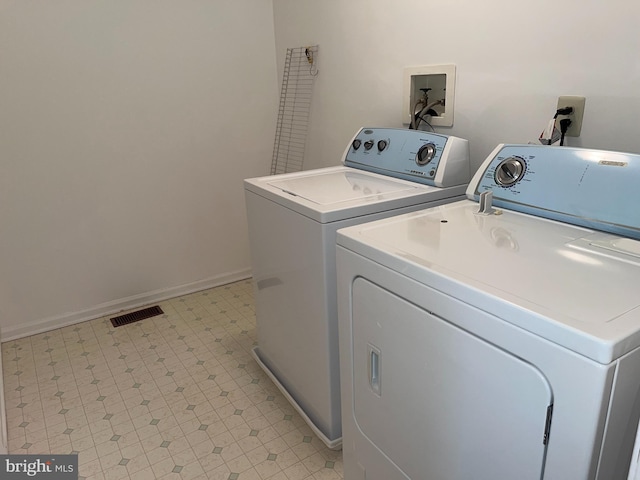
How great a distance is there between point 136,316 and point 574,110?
97.8 inches

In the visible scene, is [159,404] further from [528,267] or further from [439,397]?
[528,267]

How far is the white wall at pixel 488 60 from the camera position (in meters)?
1.35

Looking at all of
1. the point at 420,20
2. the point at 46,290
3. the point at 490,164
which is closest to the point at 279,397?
the point at 490,164

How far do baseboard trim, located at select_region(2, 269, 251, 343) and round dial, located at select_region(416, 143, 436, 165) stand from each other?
6.04 feet

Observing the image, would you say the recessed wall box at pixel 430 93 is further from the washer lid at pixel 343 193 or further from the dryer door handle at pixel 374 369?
the dryer door handle at pixel 374 369

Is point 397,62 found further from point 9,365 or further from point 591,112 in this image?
point 9,365

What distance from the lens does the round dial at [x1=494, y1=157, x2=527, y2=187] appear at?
137 cm

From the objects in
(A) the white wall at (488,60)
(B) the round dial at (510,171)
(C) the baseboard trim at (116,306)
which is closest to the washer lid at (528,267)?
(B) the round dial at (510,171)

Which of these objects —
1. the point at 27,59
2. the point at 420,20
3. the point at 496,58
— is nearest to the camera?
the point at 496,58

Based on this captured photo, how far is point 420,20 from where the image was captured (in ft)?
6.26

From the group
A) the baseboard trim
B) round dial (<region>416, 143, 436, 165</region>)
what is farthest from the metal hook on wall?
the baseboard trim

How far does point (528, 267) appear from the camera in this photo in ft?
3.18

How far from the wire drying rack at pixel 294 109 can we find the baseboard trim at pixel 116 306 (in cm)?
82

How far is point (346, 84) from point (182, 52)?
3.35ft
